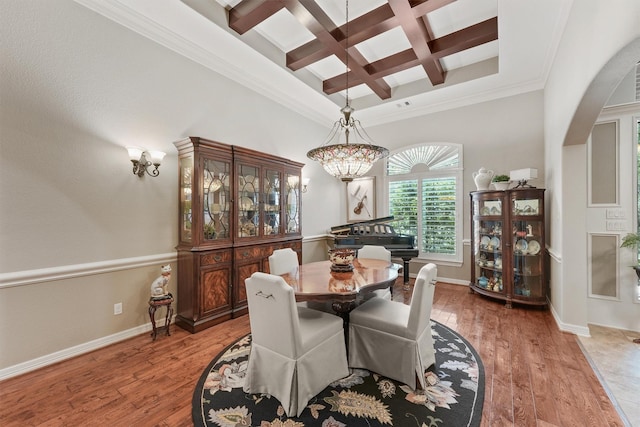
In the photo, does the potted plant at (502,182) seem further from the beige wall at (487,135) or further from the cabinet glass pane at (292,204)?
the cabinet glass pane at (292,204)

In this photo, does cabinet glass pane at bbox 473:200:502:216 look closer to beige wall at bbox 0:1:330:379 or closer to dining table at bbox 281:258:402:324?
dining table at bbox 281:258:402:324

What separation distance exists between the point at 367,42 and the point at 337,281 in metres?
3.37

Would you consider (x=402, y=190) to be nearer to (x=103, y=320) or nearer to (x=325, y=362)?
(x=325, y=362)

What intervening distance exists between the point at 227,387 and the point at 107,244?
195 centimetres

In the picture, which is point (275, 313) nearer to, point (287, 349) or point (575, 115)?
point (287, 349)

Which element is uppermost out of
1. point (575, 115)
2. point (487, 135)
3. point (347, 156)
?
point (487, 135)

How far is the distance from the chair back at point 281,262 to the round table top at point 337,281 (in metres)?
0.26

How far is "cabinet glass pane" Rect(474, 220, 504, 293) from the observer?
3.99 m

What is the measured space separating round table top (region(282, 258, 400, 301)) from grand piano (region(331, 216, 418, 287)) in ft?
5.27

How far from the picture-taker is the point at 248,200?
370 centimetres

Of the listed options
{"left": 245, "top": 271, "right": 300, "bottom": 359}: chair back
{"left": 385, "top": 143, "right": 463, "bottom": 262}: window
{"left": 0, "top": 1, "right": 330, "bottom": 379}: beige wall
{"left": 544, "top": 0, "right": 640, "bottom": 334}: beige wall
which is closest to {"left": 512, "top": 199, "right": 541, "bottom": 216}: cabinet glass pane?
{"left": 544, "top": 0, "right": 640, "bottom": 334}: beige wall

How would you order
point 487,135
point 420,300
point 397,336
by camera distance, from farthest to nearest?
point 487,135 → point 397,336 → point 420,300

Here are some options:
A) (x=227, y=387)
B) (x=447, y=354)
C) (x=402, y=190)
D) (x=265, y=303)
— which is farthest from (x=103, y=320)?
(x=402, y=190)

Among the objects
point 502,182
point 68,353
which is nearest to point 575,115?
point 502,182
